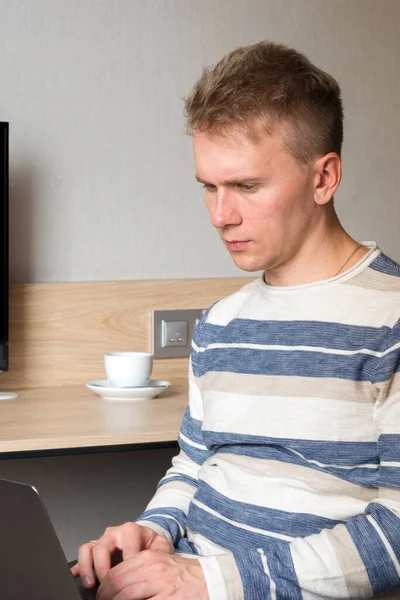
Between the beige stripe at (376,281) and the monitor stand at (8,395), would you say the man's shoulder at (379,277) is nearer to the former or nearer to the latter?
the beige stripe at (376,281)

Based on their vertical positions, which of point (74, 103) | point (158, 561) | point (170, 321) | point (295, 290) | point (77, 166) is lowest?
point (158, 561)

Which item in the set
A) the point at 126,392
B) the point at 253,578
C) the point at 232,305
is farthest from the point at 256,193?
the point at 126,392

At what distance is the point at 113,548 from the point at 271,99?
611mm

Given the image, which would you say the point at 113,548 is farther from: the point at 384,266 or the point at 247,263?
the point at 384,266

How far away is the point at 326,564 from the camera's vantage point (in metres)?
1.06

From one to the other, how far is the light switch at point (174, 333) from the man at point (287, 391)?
0.83 m

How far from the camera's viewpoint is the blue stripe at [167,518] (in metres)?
1.28

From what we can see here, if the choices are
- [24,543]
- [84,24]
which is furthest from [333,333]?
[84,24]

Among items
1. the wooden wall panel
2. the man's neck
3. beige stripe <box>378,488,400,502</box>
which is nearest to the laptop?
beige stripe <box>378,488,400,502</box>

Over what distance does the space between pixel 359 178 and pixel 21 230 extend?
0.84m

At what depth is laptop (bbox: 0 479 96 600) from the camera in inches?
34.7

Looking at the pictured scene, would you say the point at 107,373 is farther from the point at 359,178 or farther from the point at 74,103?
the point at 359,178

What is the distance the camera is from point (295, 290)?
4.10 ft

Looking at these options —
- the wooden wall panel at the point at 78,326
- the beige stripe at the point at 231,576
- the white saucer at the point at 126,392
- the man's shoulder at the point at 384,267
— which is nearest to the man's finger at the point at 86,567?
the beige stripe at the point at 231,576
